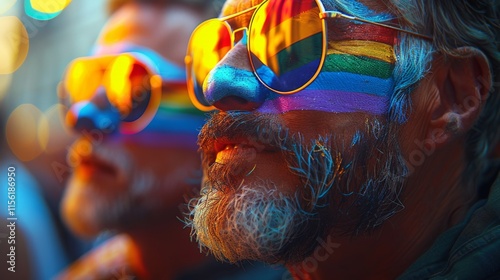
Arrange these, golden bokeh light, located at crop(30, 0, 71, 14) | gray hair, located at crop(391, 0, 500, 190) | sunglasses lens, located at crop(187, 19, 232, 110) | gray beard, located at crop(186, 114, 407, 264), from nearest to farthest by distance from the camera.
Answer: gray beard, located at crop(186, 114, 407, 264) < gray hair, located at crop(391, 0, 500, 190) < sunglasses lens, located at crop(187, 19, 232, 110) < golden bokeh light, located at crop(30, 0, 71, 14)

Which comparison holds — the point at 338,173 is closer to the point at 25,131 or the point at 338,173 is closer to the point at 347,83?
the point at 347,83

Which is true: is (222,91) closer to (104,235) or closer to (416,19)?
(416,19)

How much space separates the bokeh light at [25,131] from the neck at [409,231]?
1423 millimetres

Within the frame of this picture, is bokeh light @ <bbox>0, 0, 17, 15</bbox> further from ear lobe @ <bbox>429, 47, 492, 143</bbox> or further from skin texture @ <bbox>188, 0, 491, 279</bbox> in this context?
ear lobe @ <bbox>429, 47, 492, 143</bbox>

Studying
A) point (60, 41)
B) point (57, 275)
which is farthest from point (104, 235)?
point (60, 41)

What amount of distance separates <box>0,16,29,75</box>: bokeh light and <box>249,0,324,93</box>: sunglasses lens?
135cm

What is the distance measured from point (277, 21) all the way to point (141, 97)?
2.93ft

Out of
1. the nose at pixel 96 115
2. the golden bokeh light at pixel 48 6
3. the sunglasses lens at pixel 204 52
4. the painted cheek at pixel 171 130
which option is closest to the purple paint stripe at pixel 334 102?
the sunglasses lens at pixel 204 52

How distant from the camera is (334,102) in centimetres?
164

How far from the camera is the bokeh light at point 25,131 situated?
259cm

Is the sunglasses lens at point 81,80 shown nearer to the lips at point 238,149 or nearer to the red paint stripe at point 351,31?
the lips at point 238,149

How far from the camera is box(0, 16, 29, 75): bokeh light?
257cm

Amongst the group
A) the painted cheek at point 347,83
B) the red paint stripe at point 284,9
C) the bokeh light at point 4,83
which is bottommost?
the painted cheek at point 347,83

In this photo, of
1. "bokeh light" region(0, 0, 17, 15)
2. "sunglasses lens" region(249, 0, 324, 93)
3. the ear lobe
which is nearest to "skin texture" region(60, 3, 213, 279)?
"bokeh light" region(0, 0, 17, 15)
